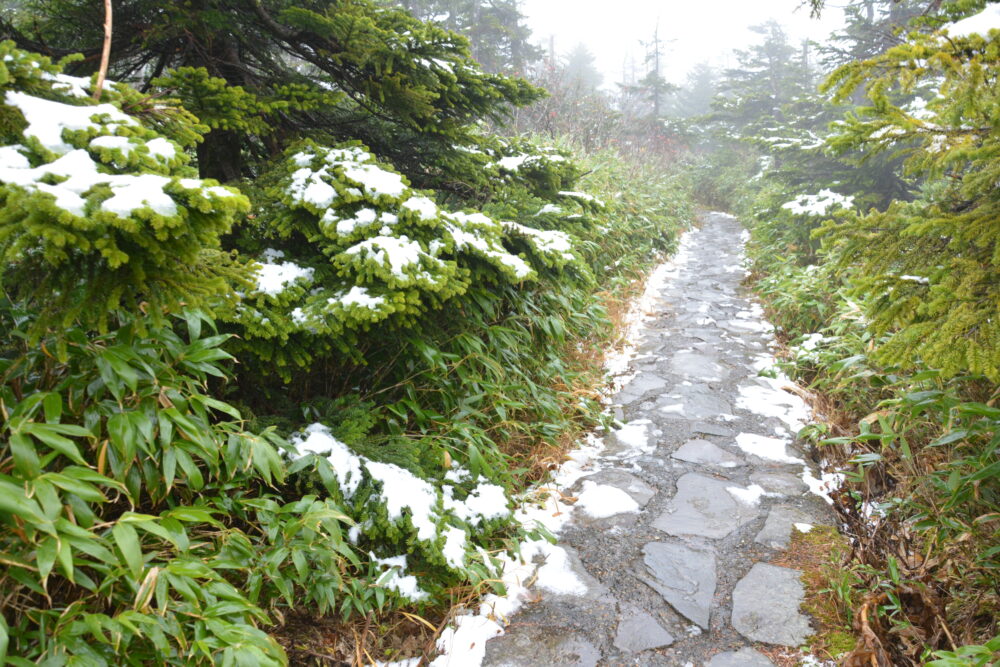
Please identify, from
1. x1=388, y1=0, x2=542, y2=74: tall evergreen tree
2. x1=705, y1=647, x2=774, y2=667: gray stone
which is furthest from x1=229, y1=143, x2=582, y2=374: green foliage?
x1=388, y1=0, x2=542, y2=74: tall evergreen tree

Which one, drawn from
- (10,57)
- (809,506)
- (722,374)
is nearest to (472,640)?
(809,506)

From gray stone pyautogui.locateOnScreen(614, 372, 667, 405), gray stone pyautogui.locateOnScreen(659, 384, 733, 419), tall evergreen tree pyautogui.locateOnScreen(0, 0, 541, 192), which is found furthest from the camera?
gray stone pyautogui.locateOnScreen(614, 372, 667, 405)

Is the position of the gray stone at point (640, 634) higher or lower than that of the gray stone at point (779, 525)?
lower

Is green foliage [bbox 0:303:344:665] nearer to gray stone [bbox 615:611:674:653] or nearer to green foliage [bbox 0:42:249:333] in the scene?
green foliage [bbox 0:42:249:333]

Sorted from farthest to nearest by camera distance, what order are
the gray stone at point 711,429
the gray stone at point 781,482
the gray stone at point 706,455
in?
the gray stone at point 711,429 → the gray stone at point 706,455 → the gray stone at point 781,482

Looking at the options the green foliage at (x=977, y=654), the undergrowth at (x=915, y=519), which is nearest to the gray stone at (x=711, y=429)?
the undergrowth at (x=915, y=519)

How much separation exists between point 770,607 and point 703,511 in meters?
0.75

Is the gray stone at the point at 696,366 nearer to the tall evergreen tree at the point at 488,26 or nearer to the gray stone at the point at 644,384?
the gray stone at the point at 644,384

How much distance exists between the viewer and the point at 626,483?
10.8 feet

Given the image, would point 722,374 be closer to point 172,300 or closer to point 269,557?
point 269,557

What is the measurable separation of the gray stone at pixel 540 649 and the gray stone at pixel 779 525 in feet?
3.98

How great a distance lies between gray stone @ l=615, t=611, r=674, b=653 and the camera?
2088 millimetres

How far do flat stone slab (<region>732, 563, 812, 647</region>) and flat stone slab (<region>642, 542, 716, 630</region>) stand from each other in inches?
5.1

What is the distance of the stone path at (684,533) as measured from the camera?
2105 millimetres
